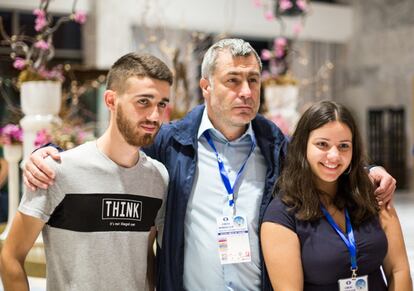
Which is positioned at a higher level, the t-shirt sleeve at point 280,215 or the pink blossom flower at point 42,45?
the pink blossom flower at point 42,45

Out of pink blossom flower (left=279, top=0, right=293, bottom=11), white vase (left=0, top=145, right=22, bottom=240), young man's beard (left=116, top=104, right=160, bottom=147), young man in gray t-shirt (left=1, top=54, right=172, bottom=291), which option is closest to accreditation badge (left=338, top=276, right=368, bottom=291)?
young man in gray t-shirt (left=1, top=54, right=172, bottom=291)

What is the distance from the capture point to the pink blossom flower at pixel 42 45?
394 cm

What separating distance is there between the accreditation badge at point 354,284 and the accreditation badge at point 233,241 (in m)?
0.34

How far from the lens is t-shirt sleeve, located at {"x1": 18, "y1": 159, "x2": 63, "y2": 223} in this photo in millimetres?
1916

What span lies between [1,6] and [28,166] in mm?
8955

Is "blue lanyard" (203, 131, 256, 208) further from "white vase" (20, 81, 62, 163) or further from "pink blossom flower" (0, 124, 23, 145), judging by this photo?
"pink blossom flower" (0, 124, 23, 145)

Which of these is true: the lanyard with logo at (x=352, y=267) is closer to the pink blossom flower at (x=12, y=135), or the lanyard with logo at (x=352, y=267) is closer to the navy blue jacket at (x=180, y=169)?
the navy blue jacket at (x=180, y=169)

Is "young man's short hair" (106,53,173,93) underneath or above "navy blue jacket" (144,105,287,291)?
above

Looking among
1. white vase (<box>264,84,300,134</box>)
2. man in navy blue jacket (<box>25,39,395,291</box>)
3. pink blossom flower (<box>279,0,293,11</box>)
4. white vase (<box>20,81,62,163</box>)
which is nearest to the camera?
man in navy blue jacket (<box>25,39,395,291</box>)

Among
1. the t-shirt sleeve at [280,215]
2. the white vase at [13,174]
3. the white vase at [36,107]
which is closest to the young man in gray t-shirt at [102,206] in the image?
the t-shirt sleeve at [280,215]

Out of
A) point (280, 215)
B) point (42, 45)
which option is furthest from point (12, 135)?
point (280, 215)

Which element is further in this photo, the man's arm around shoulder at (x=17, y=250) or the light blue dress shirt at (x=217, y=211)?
the light blue dress shirt at (x=217, y=211)

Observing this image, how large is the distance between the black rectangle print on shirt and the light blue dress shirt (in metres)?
0.27

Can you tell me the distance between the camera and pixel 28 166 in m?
1.95
